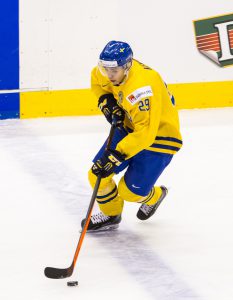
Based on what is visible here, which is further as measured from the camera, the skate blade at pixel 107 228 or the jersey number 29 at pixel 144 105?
the skate blade at pixel 107 228

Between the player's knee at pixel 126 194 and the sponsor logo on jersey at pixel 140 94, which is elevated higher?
the sponsor logo on jersey at pixel 140 94

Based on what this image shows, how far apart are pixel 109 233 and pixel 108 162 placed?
1.89ft

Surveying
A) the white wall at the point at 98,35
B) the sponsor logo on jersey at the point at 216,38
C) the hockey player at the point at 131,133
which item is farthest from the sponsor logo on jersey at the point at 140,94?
the sponsor logo on jersey at the point at 216,38

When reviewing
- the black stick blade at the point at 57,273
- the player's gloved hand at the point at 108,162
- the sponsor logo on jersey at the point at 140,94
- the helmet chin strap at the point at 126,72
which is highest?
the helmet chin strap at the point at 126,72

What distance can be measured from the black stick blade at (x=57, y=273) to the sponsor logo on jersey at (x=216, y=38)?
3829 millimetres

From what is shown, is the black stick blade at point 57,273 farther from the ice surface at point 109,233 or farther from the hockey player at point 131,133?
the hockey player at point 131,133

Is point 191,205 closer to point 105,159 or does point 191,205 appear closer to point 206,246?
point 206,246

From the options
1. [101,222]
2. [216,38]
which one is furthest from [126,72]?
[216,38]

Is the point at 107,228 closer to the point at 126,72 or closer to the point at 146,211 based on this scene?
the point at 146,211

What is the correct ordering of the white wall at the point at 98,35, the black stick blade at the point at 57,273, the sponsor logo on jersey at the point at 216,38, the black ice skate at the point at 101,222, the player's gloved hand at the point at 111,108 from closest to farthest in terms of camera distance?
the black stick blade at the point at 57,273, the player's gloved hand at the point at 111,108, the black ice skate at the point at 101,222, the white wall at the point at 98,35, the sponsor logo on jersey at the point at 216,38

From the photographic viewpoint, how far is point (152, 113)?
368cm

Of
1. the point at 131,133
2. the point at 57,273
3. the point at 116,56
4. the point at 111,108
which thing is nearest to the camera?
the point at 57,273

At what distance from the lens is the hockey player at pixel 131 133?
367 cm

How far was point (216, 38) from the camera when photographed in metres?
6.94
